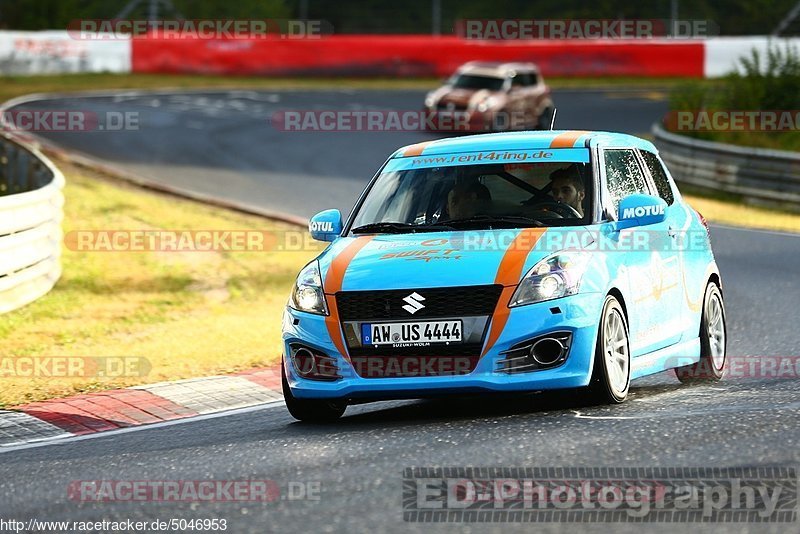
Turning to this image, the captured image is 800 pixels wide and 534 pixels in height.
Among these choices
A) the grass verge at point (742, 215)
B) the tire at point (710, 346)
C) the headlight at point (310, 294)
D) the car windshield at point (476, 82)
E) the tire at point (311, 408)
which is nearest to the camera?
the headlight at point (310, 294)

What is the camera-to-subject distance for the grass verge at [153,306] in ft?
39.7

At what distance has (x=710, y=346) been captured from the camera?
10164mm

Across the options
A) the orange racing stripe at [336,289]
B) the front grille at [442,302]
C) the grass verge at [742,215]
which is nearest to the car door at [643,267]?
the front grille at [442,302]

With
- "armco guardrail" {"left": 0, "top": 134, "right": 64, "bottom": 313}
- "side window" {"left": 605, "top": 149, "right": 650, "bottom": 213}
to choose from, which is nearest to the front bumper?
"side window" {"left": 605, "top": 149, "right": 650, "bottom": 213}

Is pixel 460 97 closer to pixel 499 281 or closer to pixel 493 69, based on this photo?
pixel 493 69

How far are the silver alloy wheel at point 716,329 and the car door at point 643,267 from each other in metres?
0.61

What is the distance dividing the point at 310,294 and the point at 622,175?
2.38 meters

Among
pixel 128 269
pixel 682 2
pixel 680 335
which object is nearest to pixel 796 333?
pixel 680 335

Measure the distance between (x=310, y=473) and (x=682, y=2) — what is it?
53.1 metres

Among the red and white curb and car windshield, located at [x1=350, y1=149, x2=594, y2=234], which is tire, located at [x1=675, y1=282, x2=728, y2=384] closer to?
car windshield, located at [x1=350, y1=149, x2=594, y2=234]

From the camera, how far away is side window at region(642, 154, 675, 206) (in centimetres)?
1023

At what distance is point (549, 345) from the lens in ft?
26.8

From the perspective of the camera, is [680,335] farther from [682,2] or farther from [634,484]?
[682,2]

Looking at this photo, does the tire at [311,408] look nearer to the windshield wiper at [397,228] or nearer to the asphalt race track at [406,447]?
the asphalt race track at [406,447]
